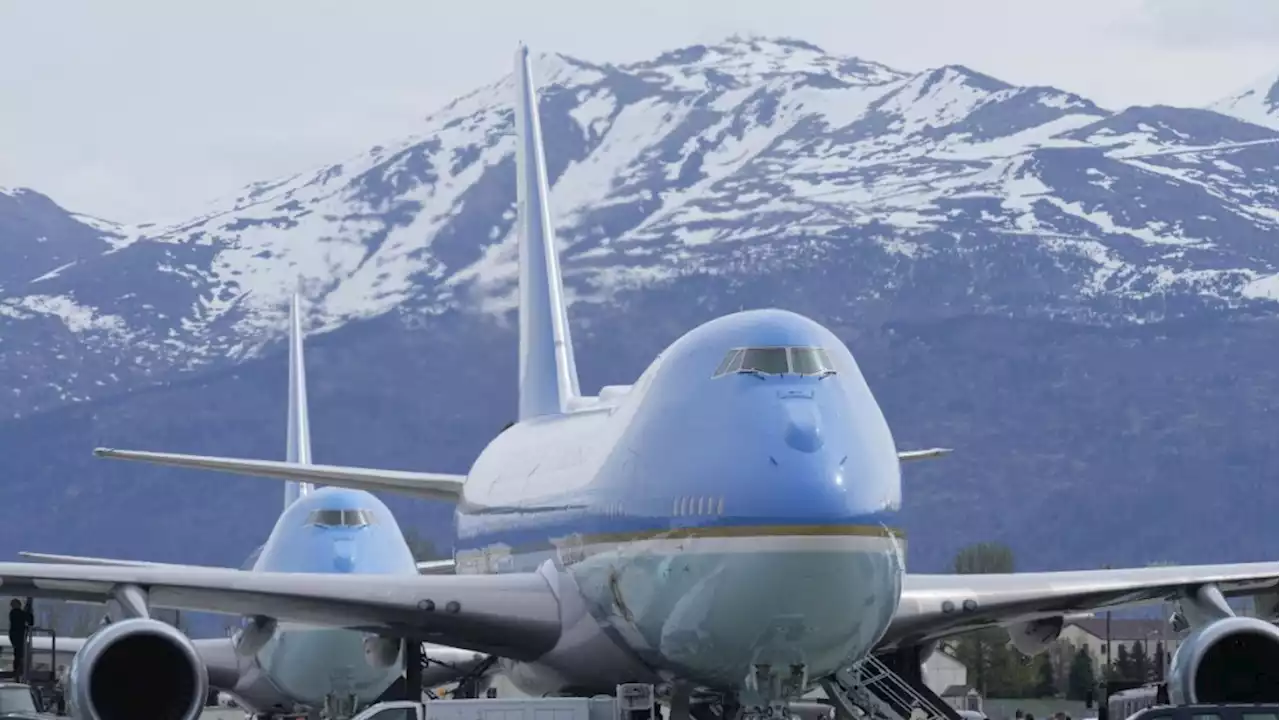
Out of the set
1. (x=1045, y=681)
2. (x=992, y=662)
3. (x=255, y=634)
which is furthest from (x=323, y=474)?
(x=1045, y=681)

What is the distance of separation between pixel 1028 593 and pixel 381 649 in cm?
847

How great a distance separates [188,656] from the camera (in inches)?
1105

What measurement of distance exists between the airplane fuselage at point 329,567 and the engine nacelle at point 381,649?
413cm

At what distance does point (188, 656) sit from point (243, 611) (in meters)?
1.71

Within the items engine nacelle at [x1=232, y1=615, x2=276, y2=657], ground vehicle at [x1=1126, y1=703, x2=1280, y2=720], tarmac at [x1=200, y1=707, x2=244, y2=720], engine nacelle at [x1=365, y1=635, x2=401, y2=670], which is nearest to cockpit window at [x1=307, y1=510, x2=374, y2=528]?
engine nacelle at [x1=365, y1=635, x2=401, y2=670]

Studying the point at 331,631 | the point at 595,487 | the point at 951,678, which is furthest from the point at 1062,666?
the point at 595,487

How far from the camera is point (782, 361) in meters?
25.8

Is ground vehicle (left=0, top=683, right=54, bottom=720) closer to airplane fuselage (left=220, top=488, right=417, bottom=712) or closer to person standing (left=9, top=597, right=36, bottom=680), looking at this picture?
person standing (left=9, top=597, right=36, bottom=680)

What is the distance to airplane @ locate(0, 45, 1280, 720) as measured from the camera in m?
24.5

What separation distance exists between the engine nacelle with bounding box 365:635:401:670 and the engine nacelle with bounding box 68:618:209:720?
394cm

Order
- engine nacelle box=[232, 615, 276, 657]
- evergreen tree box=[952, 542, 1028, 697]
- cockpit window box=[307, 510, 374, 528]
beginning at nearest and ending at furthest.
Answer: engine nacelle box=[232, 615, 276, 657] → cockpit window box=[307, 510, 374, 528] → evergreen tree box=[952, 542, 1028, 697]

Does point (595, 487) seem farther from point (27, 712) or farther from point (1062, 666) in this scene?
point (1062, 666)

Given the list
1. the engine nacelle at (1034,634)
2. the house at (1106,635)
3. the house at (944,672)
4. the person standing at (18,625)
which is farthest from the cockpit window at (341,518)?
the house at (1106,635)

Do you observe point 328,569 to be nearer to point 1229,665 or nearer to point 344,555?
point 344,555
